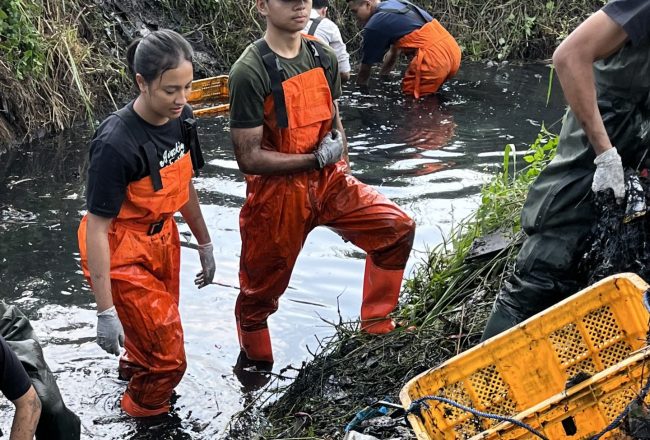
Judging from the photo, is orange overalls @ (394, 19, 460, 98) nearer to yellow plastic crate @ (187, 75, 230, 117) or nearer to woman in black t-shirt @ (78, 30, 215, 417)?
yellow plastic crate @ (187, 75, 230, 117)

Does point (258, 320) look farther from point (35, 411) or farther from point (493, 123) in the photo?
point (493, 123)

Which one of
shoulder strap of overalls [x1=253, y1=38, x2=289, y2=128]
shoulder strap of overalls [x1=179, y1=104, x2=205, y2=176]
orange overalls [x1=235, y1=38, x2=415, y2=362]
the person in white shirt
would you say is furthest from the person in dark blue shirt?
shoulder strap of overalls [x1=179, y1=104, x2=205, y2=176]

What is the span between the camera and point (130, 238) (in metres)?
4.03

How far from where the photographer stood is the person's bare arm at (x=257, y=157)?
4.32 m

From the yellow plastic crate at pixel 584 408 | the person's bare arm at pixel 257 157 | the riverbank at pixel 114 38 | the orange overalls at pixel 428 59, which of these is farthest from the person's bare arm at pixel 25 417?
the orange overalls at pixel 428 59

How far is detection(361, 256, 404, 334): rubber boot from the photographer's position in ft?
15.7

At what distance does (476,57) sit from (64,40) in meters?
5.97

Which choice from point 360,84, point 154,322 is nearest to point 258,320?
point 154,322

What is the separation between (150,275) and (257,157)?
751 millimetres

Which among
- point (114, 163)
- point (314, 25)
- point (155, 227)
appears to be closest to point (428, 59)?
point (314, 25)

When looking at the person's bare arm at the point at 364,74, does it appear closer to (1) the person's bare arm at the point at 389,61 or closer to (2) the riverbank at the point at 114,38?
(1) the person's bare arm at the point at 389,61

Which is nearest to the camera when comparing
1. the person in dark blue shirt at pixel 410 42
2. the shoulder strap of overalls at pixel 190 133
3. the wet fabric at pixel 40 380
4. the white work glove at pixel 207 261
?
the wet fabric at pixel 40 380

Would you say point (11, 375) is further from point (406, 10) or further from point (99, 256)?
point (406, 10)

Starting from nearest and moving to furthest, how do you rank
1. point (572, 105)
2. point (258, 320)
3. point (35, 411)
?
point (35, 411) < point (572, 105) < point (258, 320)
